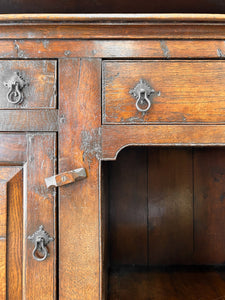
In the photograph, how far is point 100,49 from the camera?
0.58 m

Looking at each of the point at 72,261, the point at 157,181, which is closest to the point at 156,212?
the point at 157,181

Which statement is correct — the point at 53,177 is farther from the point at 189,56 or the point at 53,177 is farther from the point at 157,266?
the point at 157,266

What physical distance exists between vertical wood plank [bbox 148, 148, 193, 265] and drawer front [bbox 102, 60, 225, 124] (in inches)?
18.1

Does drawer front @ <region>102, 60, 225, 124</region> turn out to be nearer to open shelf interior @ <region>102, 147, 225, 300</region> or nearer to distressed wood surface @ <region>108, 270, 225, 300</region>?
open shelf interior @ <region>102, 147, 225, 300</region>

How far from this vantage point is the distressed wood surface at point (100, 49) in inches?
22.8

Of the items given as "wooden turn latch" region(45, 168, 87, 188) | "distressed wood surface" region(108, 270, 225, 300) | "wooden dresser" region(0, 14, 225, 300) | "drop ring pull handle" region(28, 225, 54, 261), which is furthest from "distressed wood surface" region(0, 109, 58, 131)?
"distressed wood surface" region(108, 270, 225, 300)

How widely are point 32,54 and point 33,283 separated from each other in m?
0.51

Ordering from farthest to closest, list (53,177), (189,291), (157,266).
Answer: (157,266)
(189,291)
(53,177)

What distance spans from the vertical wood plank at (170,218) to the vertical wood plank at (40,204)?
0.51 meters

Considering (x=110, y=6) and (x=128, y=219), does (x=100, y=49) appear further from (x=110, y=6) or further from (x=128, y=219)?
(x=128, y=219)

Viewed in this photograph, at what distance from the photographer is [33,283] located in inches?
22.7

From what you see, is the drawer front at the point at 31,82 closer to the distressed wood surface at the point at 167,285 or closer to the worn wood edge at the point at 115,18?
the worn wood edge at the point at 115,18

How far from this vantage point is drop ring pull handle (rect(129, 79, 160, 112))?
22.4 inches

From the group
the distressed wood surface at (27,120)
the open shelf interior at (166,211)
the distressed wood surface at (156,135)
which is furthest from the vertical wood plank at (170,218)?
the distressed wood surface at (27,120)
